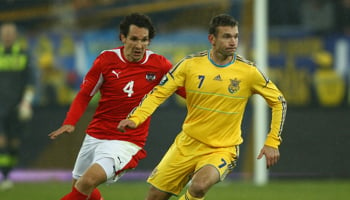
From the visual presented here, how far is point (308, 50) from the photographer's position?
517 inches

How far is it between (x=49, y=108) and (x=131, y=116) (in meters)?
6.35

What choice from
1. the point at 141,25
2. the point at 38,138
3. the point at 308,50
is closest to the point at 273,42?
the point at 308,50

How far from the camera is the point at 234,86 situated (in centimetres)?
738

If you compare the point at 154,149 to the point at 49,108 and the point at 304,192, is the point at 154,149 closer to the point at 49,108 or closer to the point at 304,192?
the point at 49,108

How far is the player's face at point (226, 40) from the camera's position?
7.33 meters

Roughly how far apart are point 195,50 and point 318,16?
182 cm

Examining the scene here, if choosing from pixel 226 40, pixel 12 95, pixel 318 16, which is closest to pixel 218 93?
pixel 226 40

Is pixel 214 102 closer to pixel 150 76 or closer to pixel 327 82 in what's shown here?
Result: pixel 150 76

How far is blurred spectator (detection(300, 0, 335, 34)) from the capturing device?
13.2 meters

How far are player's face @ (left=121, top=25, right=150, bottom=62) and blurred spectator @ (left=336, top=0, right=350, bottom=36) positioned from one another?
6.13 meters

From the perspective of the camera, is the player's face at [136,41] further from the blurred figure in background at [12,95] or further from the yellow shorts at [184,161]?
the blurred figure in background at [12,95]

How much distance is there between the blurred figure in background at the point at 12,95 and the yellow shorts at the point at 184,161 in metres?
4.23

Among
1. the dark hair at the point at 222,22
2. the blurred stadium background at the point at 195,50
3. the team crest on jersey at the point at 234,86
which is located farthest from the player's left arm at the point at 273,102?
the blurred stadium background at the point at 195,50

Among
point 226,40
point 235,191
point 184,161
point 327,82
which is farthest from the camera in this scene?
point 327,82
